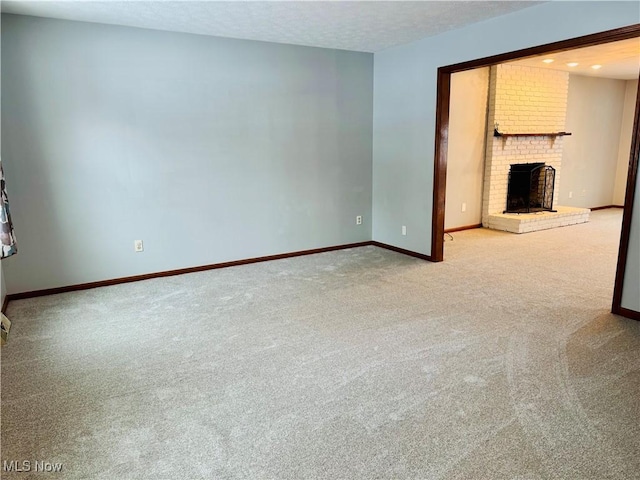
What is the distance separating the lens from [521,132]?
670cm

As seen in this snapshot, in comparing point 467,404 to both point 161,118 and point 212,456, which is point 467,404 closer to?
point 212,456

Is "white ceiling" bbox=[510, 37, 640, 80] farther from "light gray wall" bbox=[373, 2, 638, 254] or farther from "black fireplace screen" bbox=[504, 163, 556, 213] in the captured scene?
"black fireplace screen" bbox=[504, 163, 556, 213]

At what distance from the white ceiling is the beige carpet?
2.84 meters

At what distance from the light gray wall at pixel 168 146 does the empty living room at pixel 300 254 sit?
0.02 meters

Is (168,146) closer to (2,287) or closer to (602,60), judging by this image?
(2,287)

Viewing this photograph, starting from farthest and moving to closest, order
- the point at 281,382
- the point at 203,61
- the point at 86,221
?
the point at 203,61, the point at 86,221, the point at 281,382

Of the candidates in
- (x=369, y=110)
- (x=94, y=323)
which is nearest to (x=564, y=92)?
(x=369, y=110)

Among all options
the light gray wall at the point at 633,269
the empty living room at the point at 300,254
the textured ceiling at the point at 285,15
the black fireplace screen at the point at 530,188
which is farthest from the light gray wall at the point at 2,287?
the black fireplace screen at the point at 530,188

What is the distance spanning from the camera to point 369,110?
5359mm

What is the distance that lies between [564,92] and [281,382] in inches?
281

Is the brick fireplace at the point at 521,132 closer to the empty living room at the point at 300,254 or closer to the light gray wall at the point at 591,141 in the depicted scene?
the empty living room at the point at 300,254

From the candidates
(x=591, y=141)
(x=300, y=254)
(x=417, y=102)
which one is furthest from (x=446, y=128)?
(x=591, y=141)
